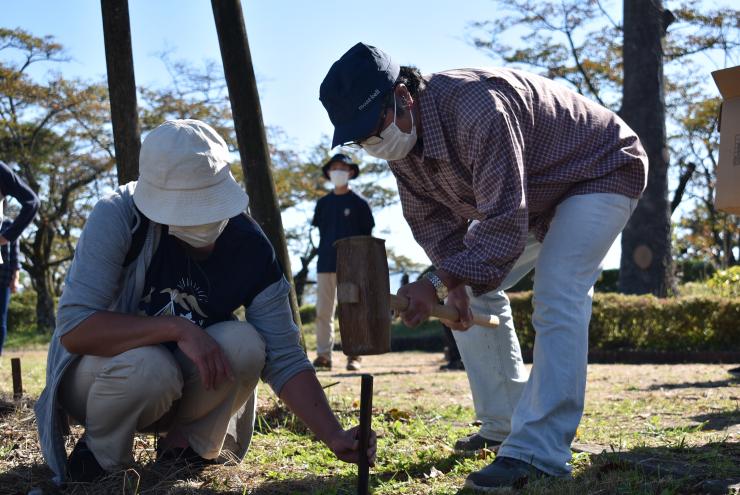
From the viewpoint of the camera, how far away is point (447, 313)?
3273 mm

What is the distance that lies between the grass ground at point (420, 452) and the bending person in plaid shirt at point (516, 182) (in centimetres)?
31

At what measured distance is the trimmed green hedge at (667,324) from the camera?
1174cm

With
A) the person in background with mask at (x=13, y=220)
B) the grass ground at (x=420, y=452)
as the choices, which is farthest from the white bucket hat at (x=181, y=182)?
the person in background with mask at (x=13, y=220)

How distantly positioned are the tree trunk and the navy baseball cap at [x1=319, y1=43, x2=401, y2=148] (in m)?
13.2

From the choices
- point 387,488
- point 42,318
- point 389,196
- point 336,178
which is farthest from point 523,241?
point 389,196

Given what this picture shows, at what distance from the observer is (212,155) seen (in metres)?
2.96

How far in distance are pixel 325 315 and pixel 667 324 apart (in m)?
5.19

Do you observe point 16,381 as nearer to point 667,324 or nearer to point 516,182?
point 516,182

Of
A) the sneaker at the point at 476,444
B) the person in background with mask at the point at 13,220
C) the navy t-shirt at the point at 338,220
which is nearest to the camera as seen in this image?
the sneaker at the point at 476,444

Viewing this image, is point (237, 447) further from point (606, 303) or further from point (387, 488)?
point (606, 303)

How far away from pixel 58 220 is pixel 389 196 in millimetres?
9902

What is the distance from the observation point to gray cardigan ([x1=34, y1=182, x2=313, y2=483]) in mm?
2912

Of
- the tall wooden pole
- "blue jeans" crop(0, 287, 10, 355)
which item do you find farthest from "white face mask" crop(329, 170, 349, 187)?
the tall wooden pole

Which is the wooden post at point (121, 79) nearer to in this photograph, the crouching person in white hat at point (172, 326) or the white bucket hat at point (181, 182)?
the crouching person in white hat at point (172, 326)
